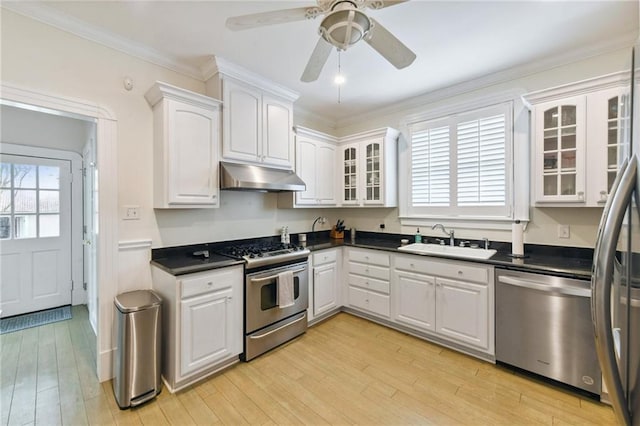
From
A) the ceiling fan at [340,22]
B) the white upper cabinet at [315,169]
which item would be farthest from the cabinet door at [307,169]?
the ceiling fan at [340,22]

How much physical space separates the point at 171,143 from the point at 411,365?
2845 millimetres

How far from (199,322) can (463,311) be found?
91.8 inches

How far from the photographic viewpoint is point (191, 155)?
248cm

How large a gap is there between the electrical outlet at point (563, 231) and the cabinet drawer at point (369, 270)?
1639 millimetres

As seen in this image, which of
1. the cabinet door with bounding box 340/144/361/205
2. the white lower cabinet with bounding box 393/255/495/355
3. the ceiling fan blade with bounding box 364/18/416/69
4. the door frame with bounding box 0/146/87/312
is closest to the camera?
the ceiling fan blade with bounding box 364/18/416/69

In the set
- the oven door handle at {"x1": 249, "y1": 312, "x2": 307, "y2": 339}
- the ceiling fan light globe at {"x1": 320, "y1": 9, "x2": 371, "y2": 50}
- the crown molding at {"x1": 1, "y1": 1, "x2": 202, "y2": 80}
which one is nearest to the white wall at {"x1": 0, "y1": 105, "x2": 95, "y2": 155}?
the crown molding at {"x1": 1, "y1": 1, "x2": 202, "y2": 80}

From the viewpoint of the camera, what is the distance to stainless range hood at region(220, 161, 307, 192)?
2628 millimetres

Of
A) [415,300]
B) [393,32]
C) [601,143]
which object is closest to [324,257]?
[415,300]

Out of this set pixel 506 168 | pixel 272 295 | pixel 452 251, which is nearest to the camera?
pixel 272 295

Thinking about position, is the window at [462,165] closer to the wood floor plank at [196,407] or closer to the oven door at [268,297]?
the oven door at [268,297]

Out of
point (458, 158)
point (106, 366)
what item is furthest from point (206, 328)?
point (458, 158)

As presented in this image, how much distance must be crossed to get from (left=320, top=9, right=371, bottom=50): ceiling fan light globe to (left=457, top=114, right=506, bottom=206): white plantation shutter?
2.08 m

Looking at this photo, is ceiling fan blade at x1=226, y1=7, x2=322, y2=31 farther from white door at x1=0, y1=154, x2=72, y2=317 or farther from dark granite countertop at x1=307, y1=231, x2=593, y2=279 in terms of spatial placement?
white door at x1=0, y1=154, x2=72, y2=317

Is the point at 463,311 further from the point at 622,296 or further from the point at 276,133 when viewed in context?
the point at 276,133
